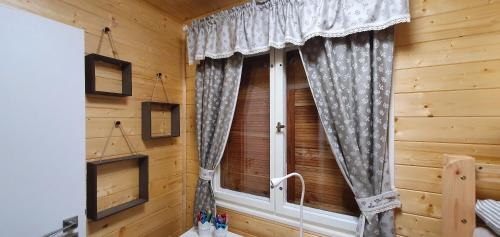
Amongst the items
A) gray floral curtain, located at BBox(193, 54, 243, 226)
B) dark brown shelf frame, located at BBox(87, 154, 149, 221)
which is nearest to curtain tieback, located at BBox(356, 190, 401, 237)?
gray floral curtain, located at BBox(193, 54, 243, 226)

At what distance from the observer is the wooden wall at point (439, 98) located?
41.8 inches

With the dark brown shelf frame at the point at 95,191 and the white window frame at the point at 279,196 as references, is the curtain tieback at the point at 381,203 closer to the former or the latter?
the white window frame at the point at 279,196

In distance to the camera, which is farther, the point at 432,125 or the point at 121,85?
the point at 121,85

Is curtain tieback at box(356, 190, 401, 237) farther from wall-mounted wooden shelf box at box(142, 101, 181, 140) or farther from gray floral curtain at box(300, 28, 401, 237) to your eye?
wall-mounted wooden shelf box at box(142, 101, 181, 140)

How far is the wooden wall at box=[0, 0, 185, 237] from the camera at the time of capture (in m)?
1.39

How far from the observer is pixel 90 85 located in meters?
1.33

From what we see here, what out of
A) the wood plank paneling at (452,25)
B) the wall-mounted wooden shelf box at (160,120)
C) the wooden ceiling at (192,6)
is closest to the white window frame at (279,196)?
the wooden ceiling at (192,6)

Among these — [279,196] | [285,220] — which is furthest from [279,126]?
[285,220]

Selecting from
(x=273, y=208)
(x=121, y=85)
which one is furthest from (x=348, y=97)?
(x=121, y=85)

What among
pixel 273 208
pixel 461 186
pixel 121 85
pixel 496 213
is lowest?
pixel 273 208

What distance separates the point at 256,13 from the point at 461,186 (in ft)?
4.63

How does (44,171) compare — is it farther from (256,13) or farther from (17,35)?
(256,13)

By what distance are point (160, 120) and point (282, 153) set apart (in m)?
1.02

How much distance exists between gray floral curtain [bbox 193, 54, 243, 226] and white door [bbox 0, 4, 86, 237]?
80cm
